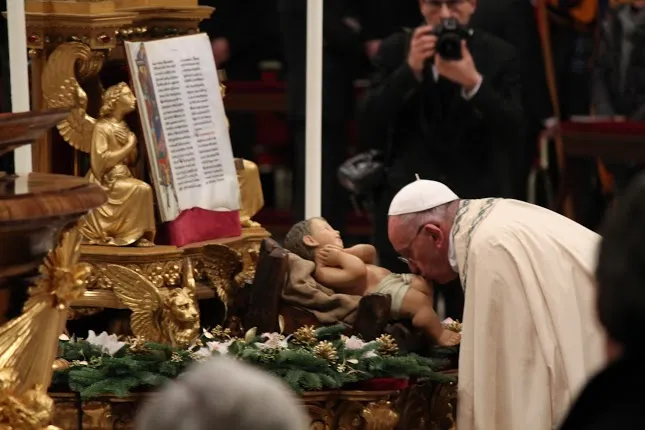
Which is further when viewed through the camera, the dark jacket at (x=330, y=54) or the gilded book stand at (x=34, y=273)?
the dark jacket at (x=330, y=54)

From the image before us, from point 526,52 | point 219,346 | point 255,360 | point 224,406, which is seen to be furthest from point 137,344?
point 526,52

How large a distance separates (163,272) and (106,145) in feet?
1.51

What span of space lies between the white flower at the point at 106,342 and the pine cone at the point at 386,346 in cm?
81

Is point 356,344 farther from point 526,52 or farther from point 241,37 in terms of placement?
point 241,37

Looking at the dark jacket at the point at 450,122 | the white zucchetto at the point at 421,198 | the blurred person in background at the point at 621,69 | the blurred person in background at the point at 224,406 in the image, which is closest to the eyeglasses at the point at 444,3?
the dark jacket at the point at 450,122

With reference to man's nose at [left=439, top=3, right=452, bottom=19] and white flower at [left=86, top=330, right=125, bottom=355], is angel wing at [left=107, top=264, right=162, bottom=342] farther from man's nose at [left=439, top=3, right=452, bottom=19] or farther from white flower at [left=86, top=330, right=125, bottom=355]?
man's nose at [left=439, top=3, right=452, bottom=19]

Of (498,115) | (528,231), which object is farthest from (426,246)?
(498,115)

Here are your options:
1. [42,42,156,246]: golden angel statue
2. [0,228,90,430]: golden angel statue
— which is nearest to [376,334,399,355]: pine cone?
[42,42,156,246]: golden angel statue

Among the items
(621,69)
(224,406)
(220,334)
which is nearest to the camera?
(224,406)

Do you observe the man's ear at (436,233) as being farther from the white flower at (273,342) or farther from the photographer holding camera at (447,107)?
the photographer holding camera at (447,107)

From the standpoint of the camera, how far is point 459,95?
760 centimetres

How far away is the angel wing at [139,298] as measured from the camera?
6141mm

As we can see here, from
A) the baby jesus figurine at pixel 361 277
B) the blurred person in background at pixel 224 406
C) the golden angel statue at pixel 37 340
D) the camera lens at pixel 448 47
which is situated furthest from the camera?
the camera lens at pixel 448 47

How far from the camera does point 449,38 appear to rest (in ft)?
24.5
